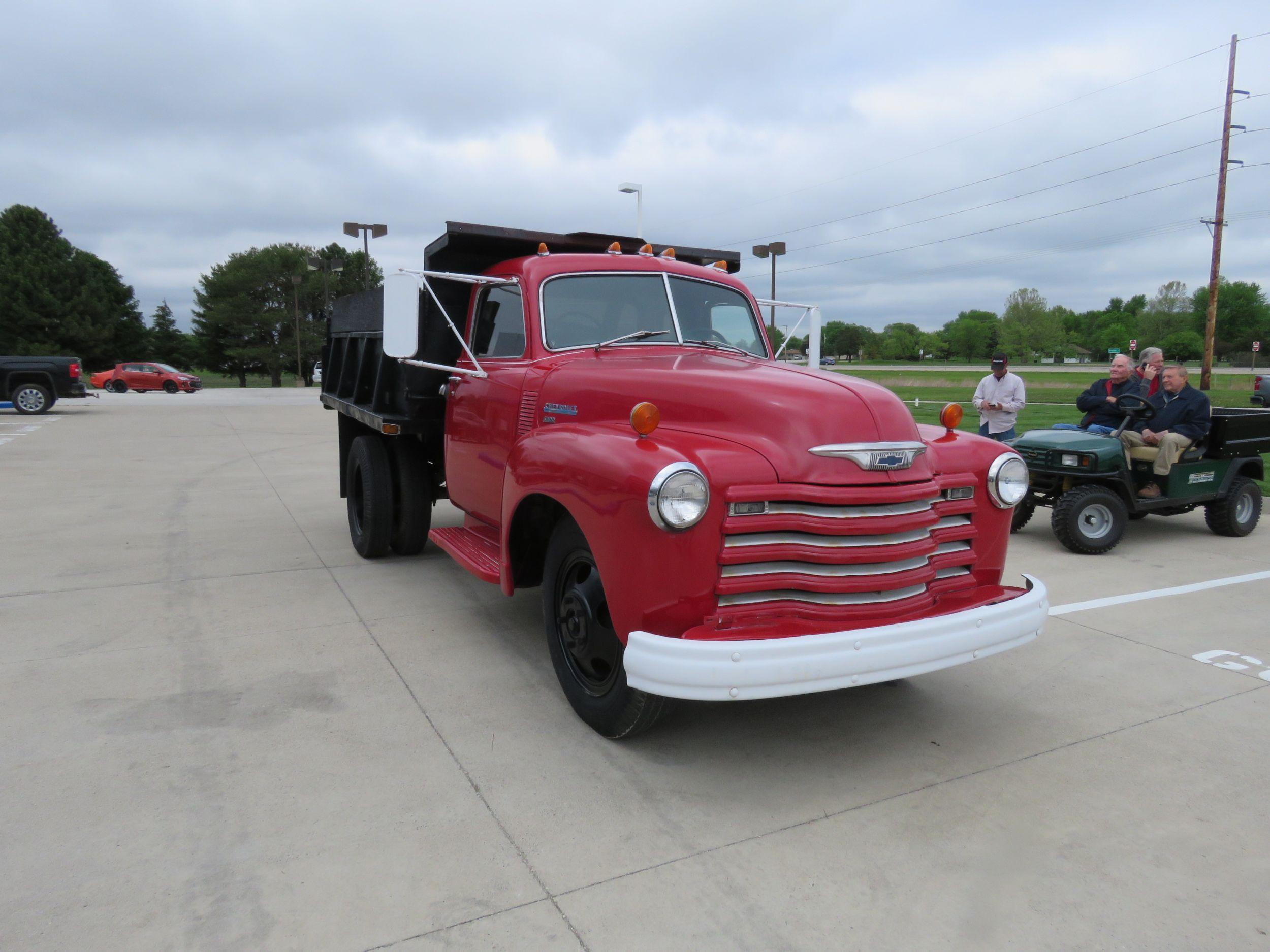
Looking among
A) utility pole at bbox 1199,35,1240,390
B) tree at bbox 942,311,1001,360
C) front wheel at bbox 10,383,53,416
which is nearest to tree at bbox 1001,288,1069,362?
tree at bbox 942,311,1001,360

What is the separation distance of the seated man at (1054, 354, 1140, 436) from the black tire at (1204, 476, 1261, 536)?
1197 millimetres

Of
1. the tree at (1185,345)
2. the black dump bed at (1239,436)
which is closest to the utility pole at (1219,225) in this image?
the black dump bed at (1239,436)

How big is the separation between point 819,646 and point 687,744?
103 cm

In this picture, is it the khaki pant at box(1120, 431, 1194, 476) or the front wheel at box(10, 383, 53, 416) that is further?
the front wheel at box(10, 383, 53, 416)

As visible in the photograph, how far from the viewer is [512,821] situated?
9.62 ft

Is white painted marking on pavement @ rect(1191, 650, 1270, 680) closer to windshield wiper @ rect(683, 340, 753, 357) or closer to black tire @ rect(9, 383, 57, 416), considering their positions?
windshield wiper @ rect(683, 340, 753, 357)

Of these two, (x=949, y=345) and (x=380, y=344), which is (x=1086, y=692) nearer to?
(x=380, y=344)

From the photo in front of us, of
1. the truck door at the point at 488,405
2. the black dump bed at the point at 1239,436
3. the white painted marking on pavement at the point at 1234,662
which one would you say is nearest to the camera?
the white painted marking on pavement at the point at 1234,662

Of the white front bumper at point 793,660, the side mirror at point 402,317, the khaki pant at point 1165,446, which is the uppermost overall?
the side mirror at point 402,317

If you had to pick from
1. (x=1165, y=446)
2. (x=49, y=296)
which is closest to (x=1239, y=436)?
(x=1165, y=446)

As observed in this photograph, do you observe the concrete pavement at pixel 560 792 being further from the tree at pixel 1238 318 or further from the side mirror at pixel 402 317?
the tree at pixel 1238 318

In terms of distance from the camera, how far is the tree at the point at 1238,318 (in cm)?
10400

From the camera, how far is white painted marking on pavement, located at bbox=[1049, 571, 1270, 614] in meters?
5.54

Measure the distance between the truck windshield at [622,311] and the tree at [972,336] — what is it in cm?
13643
